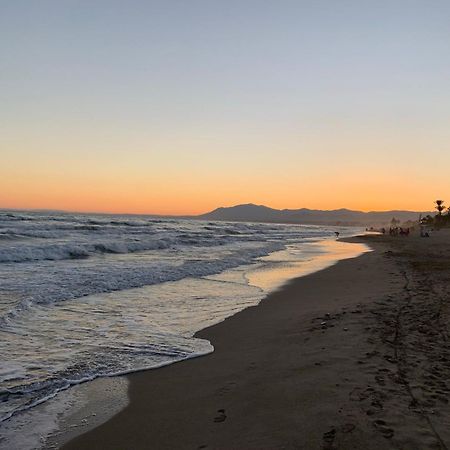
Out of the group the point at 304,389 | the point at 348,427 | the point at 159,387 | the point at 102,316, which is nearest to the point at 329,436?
the point at 348,427

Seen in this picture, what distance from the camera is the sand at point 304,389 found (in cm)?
383

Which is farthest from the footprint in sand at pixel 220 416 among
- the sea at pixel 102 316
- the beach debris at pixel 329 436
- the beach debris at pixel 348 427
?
the sea at pixel 102 316

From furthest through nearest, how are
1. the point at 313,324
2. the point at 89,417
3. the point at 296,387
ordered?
the point at 313,324 → the point at 296,387 → the point at 89,417

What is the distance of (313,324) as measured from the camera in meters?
8.28

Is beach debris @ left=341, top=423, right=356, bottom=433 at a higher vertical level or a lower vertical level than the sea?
higher

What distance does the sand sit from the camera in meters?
3.83

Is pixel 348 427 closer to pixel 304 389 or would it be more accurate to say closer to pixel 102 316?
pixel 304 389

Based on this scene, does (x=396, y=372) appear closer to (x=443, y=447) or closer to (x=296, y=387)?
(x=296, y=387)

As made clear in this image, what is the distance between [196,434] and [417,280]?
36.8 ft

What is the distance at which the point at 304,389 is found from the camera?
484 cm

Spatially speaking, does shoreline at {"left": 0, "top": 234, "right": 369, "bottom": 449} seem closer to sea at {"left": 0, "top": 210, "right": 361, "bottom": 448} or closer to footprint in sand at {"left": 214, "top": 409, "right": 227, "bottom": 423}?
sea at {"left": 0, "top": 210, "right": 361, "bottom": 448}

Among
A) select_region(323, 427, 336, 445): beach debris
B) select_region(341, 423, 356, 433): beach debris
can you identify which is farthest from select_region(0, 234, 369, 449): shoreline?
select_region(341, 423, 356, 433): beach debris

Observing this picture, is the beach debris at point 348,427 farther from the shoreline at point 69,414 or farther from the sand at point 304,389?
the shoreline at point 69,414

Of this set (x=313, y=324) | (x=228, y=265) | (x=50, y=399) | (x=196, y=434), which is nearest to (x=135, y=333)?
(x=50, y=399)
